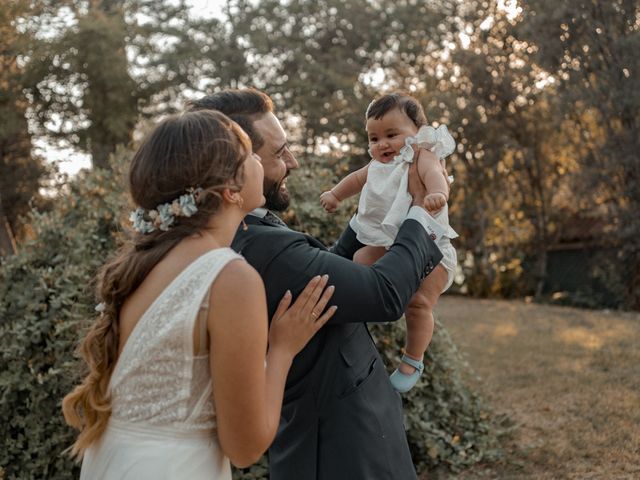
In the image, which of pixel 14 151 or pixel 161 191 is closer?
pixel 161 191

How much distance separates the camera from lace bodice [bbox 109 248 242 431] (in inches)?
74.4

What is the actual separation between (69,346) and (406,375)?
2477 mm

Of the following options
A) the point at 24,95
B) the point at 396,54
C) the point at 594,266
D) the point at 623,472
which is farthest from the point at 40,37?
the point at 623,472

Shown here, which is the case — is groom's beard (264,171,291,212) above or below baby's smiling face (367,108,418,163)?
below

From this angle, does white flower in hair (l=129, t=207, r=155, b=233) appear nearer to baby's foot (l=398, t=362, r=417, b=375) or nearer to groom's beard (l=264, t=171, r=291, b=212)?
groom's beard (l=264, t=171, r=291, b=212)

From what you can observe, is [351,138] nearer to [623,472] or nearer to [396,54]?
[396,54]

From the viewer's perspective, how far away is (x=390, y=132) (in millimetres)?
3129

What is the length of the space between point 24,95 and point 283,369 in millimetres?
24144

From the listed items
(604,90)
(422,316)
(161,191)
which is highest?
(604,90)

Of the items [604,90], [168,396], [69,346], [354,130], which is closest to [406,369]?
[168,396]

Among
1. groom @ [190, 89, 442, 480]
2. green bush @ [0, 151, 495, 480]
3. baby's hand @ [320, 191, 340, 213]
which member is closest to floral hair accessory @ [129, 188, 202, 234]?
groom @ [190, 89, 442, 480]

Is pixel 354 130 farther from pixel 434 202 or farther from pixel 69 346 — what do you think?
pixel 434 202

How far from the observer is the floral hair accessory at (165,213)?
6.44ft

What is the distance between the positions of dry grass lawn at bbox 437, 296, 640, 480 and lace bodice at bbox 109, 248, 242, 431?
3.91 metres
